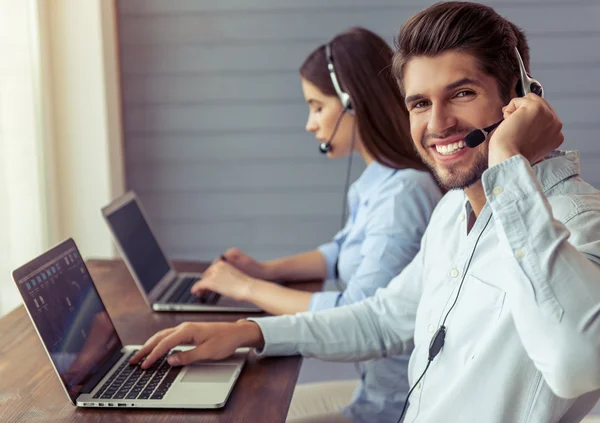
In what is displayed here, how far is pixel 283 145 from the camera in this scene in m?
3.35

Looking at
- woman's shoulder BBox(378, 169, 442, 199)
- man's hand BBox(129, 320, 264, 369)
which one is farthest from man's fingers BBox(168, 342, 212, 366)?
woman's shoulder BBox(378, 169, 442, 199)

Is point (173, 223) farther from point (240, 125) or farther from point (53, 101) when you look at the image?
point (53, 101)

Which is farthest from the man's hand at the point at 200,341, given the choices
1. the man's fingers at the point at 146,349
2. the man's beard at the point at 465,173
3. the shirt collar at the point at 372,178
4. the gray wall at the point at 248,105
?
the gray wall at the point at 248,105

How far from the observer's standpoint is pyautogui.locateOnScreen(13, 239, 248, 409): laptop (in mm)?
1298

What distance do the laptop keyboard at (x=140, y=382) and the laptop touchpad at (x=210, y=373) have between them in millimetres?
24

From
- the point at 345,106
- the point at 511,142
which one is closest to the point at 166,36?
the point at 345,106

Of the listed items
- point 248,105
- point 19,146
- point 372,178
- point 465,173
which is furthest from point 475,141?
point 248,105

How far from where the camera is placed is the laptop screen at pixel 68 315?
1.30 meters

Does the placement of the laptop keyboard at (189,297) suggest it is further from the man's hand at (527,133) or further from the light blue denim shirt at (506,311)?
the man's hand at (527,133)

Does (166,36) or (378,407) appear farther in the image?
(166,36)

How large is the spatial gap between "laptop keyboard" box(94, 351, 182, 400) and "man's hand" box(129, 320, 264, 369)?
17mm

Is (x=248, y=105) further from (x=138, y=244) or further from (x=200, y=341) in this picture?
(x=200, y=341)

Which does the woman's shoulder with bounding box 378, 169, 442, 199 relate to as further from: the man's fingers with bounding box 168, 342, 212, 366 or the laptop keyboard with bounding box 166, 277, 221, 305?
the man's fingers with bounding box 168, 342, 212, 366

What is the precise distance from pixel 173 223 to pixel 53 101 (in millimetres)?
707
